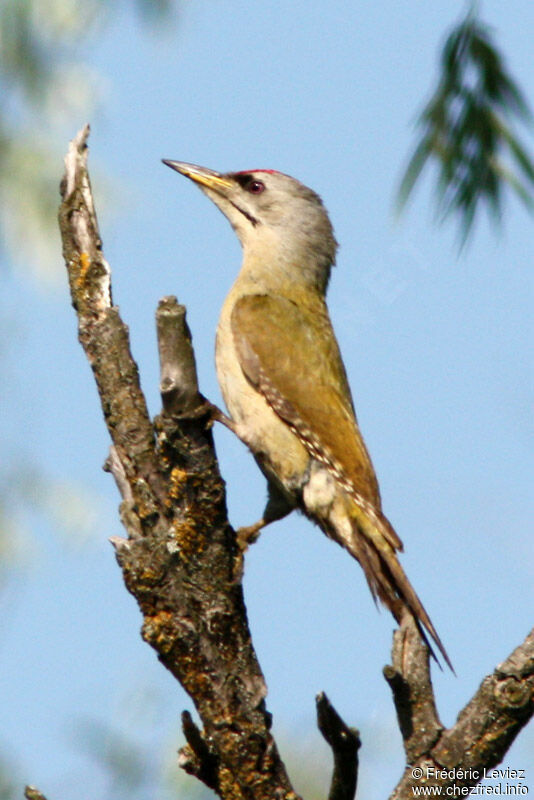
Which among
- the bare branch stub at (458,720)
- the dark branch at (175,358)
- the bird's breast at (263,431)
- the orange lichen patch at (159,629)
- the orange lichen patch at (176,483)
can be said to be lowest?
the bare branch stub at (458,720)

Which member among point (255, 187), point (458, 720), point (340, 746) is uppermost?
point (255, 187)

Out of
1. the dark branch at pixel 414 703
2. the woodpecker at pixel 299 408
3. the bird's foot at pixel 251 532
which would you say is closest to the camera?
the dark branch at pixel 414 703

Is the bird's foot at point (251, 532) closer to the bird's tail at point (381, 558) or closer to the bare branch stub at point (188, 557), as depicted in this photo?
the bird's tail at point (381, 558)

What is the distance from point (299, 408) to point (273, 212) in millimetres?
1579

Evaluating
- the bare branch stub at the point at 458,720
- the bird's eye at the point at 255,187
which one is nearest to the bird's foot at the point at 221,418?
the bare branch stub at the point at 458,720

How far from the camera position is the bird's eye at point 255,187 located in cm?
716

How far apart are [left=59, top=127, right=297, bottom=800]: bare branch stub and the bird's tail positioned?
81cm

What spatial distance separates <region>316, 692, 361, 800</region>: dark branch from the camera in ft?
13.6

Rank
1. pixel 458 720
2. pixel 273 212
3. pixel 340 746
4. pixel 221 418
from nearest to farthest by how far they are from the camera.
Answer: pixel 458 720 → pixel 340 746 → pixel 221 418 → pixel 273 212

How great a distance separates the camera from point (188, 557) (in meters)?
4.36

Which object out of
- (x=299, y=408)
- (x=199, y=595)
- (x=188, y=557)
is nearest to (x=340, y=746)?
(x=199, y=595)

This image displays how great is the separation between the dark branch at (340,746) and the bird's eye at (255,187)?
375cm

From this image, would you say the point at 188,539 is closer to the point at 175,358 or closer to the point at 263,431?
the point at 175,358

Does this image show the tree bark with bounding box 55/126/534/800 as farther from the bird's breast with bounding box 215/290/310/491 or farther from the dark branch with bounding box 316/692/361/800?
the bird's breast with bounding box 215/290/310/491
